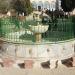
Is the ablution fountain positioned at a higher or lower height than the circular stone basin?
lower

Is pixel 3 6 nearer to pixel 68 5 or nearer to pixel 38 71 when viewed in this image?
pixel 68 5

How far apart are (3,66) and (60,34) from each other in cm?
304

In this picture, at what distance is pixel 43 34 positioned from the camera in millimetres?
11789

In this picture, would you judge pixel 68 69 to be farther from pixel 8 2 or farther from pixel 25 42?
pixel 8 2

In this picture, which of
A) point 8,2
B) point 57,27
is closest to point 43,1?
point 8,2

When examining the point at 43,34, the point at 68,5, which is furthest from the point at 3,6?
the point at 43,34

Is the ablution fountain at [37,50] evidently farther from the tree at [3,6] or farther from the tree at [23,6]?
the tree at [3,6]

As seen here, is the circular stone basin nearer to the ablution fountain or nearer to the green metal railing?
the ablution fountain

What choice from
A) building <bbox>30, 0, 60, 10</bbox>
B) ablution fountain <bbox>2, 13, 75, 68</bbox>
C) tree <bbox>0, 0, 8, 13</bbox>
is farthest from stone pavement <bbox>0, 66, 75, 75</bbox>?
building <bbox>30, 0, 60, 10</bbox>

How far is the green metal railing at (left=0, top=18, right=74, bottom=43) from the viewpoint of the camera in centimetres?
1172

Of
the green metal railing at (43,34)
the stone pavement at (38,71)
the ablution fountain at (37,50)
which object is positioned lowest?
the stone pavement at (38,71)

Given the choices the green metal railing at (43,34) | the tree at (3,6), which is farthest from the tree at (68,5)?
the green metal railing at (43,34)

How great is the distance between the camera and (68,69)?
1007 centimetres

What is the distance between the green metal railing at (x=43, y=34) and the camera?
11719 millimetres
